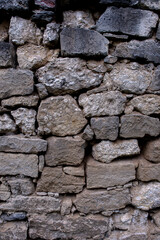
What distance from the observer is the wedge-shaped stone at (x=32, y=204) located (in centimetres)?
153

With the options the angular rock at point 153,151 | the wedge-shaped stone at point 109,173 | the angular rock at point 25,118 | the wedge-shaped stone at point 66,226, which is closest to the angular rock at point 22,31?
the angular rock at point 25,118

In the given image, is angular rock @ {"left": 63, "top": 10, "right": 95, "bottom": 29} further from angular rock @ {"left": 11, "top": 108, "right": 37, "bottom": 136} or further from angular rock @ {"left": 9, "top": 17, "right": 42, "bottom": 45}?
angular rock @ {"left": 11, "top": 108, "right": 37, "bottom": 136}

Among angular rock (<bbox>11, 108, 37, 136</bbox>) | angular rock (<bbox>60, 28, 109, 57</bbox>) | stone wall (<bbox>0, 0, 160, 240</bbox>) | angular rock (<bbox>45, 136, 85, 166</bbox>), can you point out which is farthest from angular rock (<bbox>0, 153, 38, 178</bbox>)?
angular rock (<bbox>60, 28, 109, 57</bbox>)

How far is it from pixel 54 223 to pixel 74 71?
4.48 feet

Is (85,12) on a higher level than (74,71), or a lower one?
higher

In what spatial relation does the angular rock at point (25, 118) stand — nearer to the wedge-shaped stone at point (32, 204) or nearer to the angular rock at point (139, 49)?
the wedge-shaped stone at point (32, 204)

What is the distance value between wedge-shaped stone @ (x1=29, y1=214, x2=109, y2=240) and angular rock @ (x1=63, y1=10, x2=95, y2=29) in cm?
168

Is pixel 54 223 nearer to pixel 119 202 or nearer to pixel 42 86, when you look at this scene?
pixel 119 202

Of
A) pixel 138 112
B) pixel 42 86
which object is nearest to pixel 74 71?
pixel 42 86

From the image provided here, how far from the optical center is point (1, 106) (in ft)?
4.71

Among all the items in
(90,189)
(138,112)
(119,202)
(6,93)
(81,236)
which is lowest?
(81,236)

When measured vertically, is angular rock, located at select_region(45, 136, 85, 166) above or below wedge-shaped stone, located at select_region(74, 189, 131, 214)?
above

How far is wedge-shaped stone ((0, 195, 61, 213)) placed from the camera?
5.02 ft

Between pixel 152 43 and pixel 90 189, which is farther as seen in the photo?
pixel 90 189
